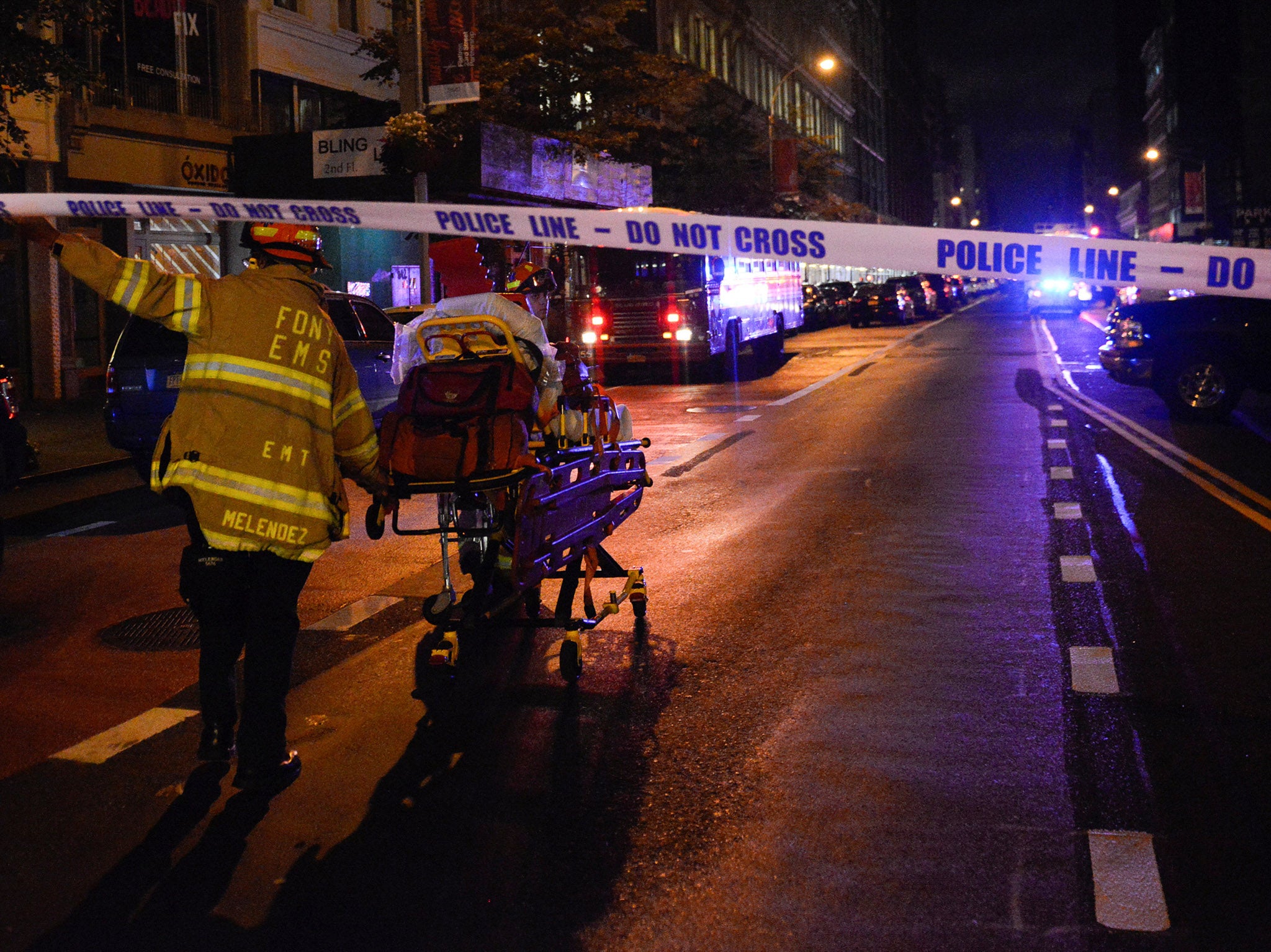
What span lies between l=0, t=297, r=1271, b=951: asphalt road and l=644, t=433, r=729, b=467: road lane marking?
3.57m

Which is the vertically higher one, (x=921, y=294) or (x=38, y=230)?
(x=921, y=294)

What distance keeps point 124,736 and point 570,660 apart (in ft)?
6.10

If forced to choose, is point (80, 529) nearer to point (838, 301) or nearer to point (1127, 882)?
point (1127, 882)

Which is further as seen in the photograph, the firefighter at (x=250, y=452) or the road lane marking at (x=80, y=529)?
the road lane marking at (x=80, y=529)

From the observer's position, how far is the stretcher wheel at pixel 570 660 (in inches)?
236

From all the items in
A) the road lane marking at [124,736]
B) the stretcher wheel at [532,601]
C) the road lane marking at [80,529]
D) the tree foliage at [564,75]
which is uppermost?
the tree foliage at [564,75]

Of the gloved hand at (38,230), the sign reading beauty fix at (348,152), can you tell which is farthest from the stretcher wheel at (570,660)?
the sign reading beauty fix at (348,152)

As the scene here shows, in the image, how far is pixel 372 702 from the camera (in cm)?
580

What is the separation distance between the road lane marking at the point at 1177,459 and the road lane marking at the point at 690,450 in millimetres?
4565

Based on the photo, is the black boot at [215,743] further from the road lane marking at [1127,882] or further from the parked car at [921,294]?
the parked car at [921,294]

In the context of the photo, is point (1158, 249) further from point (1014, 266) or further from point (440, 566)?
point (440, 566)

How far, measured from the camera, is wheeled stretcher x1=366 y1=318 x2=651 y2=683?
566 centimetres

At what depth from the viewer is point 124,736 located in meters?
5.40

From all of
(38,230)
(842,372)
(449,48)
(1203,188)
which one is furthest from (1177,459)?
(1203,188)
